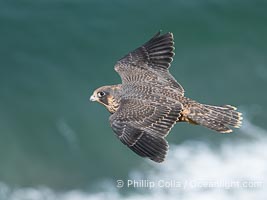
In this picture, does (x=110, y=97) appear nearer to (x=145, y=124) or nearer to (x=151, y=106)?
(x=151, y=106)

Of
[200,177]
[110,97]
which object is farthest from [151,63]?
[200,177]

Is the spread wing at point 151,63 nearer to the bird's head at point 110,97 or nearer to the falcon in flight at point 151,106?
the falcon in flight at point 151,106

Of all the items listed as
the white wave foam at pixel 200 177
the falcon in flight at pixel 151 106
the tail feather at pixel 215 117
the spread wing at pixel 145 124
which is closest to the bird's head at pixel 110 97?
the falcon in flight at pixel 151 106

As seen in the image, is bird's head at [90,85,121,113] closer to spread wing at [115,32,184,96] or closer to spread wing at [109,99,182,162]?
spread wing at [109,99,182,162]

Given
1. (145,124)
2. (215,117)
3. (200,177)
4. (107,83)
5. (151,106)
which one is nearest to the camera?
(145,124)

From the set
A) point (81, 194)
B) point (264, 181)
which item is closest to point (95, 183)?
point (81, 194)
